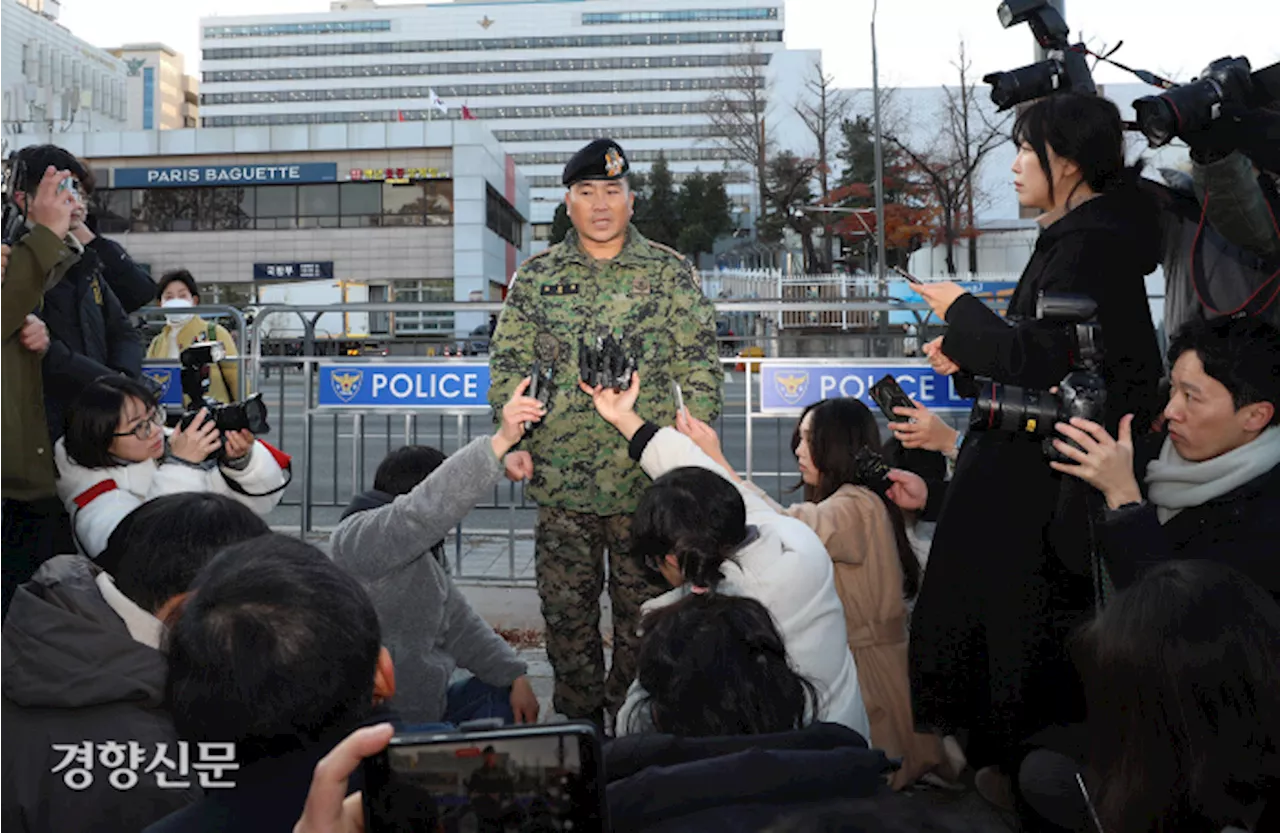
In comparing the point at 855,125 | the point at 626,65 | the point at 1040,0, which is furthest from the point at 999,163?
the point at 626,65

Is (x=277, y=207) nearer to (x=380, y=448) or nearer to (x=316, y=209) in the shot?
(x=316, y=209)

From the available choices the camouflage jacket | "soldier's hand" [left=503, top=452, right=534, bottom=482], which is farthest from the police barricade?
"soldier's hand" [left=503, top=452, right=534, bottom=482]

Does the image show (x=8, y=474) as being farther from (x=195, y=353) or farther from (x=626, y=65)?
(x=626, y=65)

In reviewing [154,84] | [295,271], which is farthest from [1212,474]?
[154,84]

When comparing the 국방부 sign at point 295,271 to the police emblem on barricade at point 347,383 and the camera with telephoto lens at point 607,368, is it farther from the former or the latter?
the camera with telephoto lens at point 607,368

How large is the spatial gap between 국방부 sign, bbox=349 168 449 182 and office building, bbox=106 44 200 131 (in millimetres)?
94251

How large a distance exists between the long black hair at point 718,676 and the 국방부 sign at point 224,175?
5344cm

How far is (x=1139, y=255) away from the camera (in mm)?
3102

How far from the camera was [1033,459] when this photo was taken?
10.3ft

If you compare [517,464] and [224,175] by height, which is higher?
[224,175]

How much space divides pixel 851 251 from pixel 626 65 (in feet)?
219

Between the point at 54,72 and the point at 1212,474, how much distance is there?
372ft

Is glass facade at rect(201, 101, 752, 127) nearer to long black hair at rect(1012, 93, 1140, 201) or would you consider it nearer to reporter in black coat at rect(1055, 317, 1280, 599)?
long black hair at rect(1012, 93, 1140, 201)

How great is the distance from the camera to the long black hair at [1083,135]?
3.14 metres
